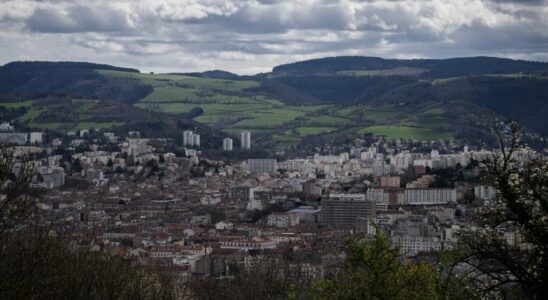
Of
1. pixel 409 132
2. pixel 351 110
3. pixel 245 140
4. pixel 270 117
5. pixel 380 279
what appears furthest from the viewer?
pixel 351 110

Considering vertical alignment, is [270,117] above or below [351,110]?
below

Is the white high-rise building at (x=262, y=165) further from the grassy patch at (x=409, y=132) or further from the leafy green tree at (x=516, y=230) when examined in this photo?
the leafy green tree at (x=516, y=230)

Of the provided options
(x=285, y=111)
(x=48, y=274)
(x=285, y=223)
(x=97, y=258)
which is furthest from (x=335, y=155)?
(x=48, y=274)

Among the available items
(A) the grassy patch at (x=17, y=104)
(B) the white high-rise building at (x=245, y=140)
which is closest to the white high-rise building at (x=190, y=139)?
(B) the white high-rise building at (x=245, y=140)

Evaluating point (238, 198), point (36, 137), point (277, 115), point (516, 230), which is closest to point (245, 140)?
point (277, 115)

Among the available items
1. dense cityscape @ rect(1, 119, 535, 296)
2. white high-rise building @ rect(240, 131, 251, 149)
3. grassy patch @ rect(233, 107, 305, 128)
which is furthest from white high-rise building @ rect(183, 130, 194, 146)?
grassy patch @ rect(233, 107, 305, 128)

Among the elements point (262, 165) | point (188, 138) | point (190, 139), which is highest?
point (188, 138)

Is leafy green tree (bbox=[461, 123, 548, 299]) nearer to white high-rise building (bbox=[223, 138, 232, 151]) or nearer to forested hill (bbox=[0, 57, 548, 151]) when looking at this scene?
white high-rise building (bbox=[223, 138, 232, 151])

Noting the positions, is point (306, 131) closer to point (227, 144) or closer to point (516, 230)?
point (227, 144)

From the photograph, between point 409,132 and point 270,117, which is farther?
point 270,117

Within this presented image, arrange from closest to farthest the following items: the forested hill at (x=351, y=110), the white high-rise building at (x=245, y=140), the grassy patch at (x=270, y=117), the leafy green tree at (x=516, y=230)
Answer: the leafy green tree at (x=516, y=230)
the white high-rise building at (x=245, y=140)
the forested hill at (x=351, y=110)
the grassy patch at (x=270, y=117)

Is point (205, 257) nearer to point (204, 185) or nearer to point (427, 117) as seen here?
point (204, 185)

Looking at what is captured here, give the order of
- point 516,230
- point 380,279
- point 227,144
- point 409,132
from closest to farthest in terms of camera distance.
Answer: point 516,230
point 380,279
point 227,144
point 409,132

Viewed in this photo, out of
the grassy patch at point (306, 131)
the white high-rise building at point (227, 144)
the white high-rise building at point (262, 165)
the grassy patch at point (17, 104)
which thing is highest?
the grassy patch at point (17, 104)
